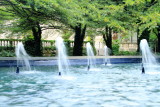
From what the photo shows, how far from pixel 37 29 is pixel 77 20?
6.77 metres

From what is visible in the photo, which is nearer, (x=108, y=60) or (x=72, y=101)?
(x=72, y=101)

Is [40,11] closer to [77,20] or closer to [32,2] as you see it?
[32,2]

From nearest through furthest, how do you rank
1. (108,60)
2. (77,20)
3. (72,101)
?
(72,101) → (77,20) → (108,60)

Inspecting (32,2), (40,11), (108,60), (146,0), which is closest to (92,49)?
(108,60)

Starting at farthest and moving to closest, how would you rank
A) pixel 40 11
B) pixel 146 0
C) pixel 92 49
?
pixel 92 49
pixel 146 0
pixel 40 11

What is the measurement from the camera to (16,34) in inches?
1051

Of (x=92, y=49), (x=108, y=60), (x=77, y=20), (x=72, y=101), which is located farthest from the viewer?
(x=92, y=49)

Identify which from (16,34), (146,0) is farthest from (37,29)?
(146,0)

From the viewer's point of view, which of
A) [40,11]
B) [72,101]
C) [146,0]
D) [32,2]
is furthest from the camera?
[146,0]

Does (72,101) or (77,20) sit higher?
(77,20)

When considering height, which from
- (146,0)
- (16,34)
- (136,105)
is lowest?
(136,105)

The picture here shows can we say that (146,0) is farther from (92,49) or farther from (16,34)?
(16,34)

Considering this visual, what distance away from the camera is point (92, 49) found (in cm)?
2798

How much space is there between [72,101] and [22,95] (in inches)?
64.9
